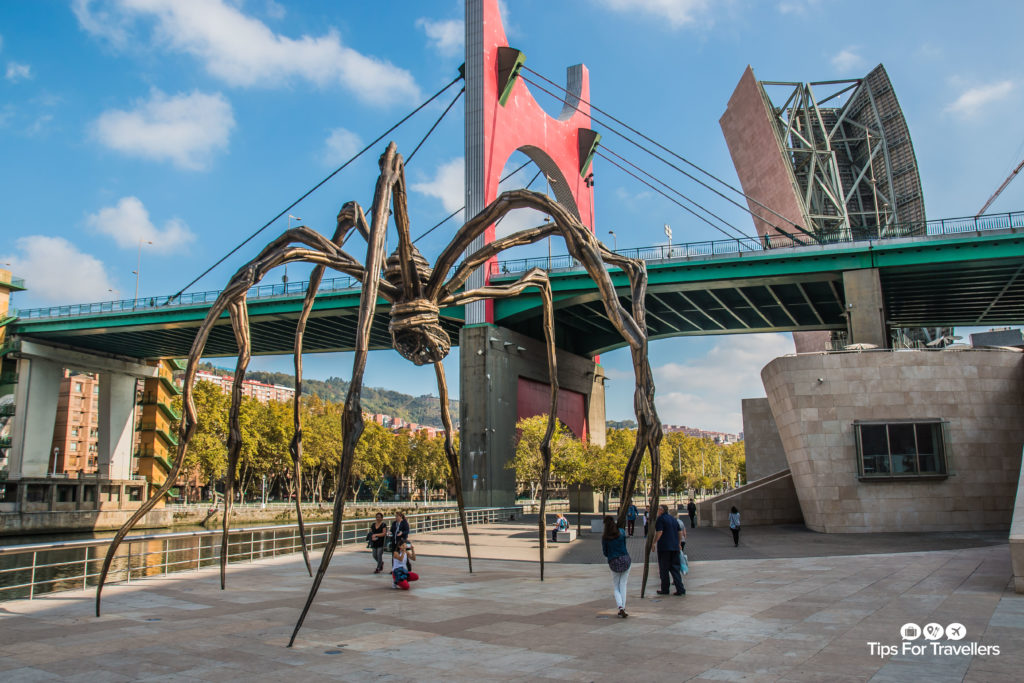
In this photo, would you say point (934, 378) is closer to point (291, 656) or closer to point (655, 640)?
point (655, 640)

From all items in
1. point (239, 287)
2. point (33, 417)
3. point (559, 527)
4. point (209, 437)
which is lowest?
point (559, 527)

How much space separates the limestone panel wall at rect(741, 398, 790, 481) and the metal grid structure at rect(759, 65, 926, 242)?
106 ft

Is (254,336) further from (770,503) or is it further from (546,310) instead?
(546,310)

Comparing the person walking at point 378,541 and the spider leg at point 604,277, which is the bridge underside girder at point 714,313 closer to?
the person walking at point 378,541

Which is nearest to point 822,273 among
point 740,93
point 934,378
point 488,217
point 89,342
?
point 934,378

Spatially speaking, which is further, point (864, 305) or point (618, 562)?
point (864, 305)

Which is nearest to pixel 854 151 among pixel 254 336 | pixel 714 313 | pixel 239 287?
pixel 714 313

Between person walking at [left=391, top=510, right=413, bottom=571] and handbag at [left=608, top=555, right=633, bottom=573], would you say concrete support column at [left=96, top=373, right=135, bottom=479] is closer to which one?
person walking at [left=391, top=510, right=413, bottom=571]

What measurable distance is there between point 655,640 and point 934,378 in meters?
21.4

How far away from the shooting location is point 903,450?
24.3 m

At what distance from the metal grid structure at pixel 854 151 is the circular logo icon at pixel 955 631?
63.1 meters

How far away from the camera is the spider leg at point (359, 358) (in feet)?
20.5

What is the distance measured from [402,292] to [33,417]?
66131mm

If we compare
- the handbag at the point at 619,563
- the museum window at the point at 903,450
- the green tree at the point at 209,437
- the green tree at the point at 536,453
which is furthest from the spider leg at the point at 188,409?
the green tree at the point at 209,437
